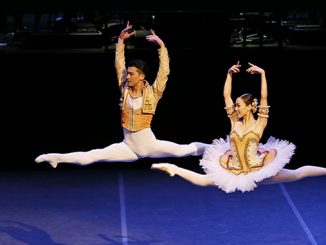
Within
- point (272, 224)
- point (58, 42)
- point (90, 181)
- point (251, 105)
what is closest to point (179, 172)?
point (251, 105)

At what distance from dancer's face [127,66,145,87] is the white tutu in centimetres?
85

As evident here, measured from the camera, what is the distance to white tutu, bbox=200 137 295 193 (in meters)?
9.21

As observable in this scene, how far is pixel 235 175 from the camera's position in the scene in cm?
931

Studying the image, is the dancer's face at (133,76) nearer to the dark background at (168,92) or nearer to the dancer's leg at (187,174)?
the dancer's leg at (187,174)

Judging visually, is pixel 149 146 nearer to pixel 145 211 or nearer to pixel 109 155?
pixel 109 155

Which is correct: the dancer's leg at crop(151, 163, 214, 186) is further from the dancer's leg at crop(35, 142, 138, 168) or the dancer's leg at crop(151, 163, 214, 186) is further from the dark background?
the dark background

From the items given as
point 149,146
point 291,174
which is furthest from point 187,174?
point 291,174

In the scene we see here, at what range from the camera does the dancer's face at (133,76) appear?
944 cm

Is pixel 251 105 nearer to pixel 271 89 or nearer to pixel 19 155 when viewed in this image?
pixel 271 89

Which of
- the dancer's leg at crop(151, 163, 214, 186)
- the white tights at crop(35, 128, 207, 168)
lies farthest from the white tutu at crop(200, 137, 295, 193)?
the white tights at crop(35, 128, 207, 168)

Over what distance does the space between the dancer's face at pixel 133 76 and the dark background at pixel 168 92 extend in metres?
2.03

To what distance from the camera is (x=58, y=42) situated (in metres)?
11.9

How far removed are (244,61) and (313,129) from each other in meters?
1.54

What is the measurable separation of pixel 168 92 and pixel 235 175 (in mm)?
3505
